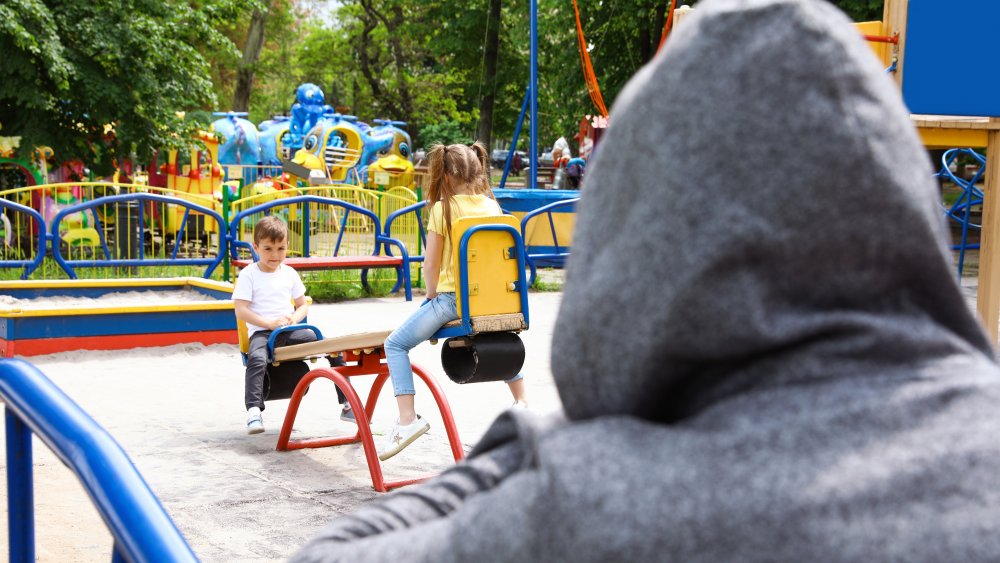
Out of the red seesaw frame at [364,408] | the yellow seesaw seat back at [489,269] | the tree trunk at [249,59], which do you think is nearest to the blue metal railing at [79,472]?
the red seesaw frame at [364,408]

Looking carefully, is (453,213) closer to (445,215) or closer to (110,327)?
(445,215)

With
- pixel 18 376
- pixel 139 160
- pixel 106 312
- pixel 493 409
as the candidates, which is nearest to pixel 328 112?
pixel 139 160

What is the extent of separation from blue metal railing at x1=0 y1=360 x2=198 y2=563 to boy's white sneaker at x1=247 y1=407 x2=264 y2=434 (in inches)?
136

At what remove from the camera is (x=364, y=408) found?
203 inches

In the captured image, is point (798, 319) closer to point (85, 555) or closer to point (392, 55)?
point (85, 555)

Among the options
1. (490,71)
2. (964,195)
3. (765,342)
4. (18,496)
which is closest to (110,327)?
(18,496)

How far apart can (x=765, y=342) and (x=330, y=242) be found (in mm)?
14579

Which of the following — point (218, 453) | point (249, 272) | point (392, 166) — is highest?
point (392, 166)

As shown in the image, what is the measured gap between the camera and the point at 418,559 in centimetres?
92

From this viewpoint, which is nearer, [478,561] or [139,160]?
[478,561]

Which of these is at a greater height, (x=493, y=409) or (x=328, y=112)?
(x=328, y=112)

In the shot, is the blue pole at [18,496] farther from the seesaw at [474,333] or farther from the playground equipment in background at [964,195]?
the playground equipment in background at [964,195]

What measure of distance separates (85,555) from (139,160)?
Answer: 35.3ft

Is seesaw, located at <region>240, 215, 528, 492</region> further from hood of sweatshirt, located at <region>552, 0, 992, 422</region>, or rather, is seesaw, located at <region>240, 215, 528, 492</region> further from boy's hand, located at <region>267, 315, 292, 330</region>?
hood of sweatshirt, located at <region>552, 0, 992, 422</region>
